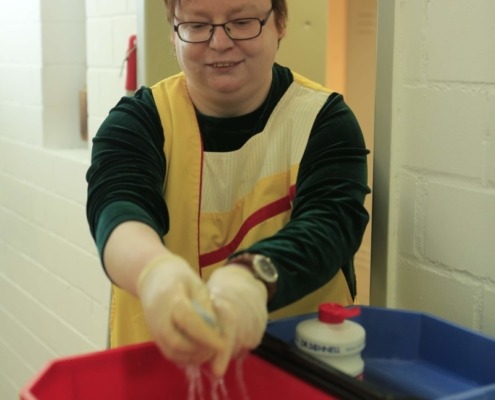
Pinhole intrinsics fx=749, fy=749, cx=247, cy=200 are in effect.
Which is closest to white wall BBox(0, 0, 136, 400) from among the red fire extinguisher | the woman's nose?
the red fire extinguisher

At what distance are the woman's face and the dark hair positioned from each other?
15 millimetres

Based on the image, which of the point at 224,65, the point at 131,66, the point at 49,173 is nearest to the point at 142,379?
the point at 224,65

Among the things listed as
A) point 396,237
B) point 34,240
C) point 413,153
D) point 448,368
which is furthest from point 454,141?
point 34,240

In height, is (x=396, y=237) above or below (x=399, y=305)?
above

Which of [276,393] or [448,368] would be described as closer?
[276,393]

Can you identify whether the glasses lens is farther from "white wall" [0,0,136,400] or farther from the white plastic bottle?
"white wall" [0,0,136,400]

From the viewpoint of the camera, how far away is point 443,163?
3.76ft

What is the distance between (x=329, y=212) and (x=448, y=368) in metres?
0.27

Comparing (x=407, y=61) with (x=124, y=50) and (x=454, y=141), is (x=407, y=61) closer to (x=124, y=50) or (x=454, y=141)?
(x=454, y=141)

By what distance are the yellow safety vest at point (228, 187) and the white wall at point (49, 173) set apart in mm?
924

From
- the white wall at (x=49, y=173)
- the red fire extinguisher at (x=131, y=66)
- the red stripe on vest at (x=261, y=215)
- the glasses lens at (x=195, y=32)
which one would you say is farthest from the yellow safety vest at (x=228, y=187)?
the white wall at (x=49, y=173)

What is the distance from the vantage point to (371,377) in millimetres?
959

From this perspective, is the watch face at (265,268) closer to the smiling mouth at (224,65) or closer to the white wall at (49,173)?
the smiling mouth at (224,65)

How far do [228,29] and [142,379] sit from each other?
506mm
